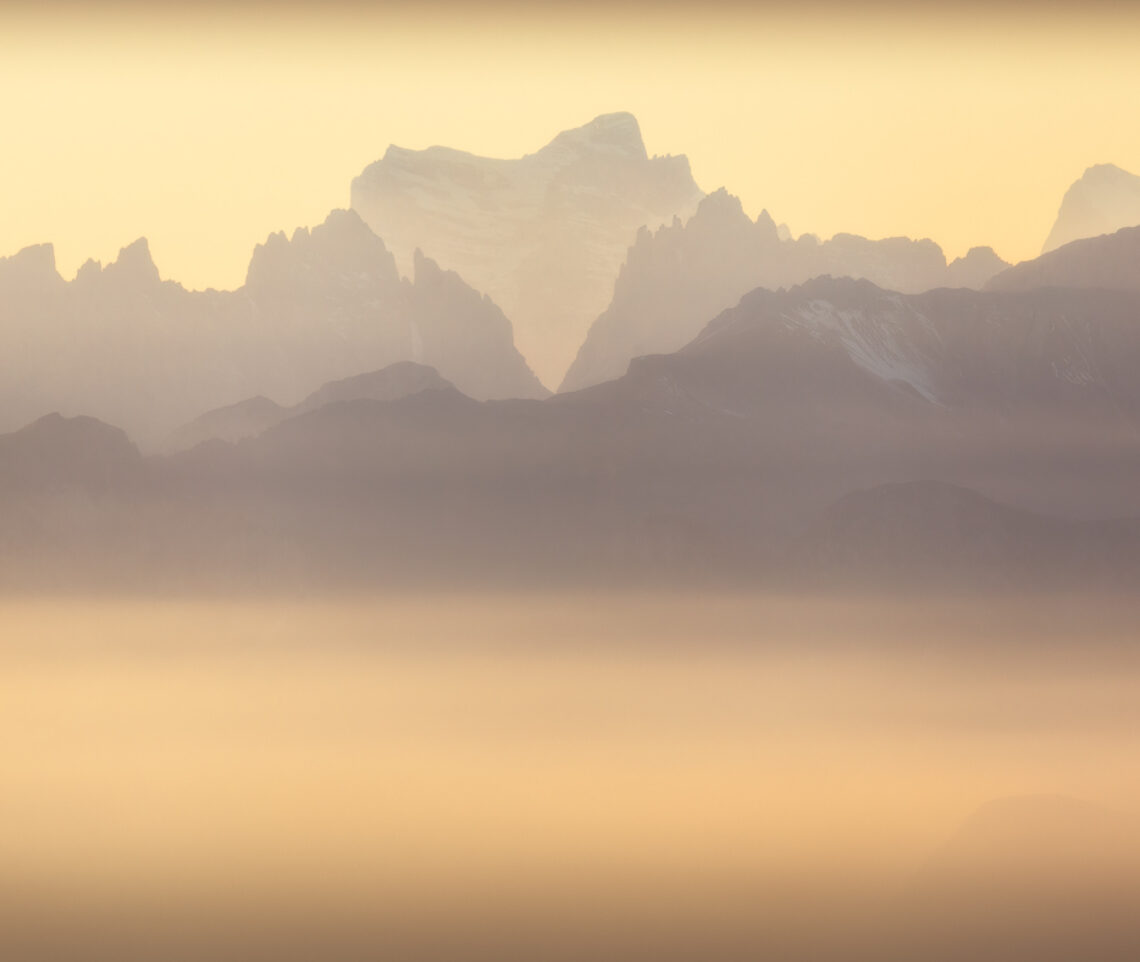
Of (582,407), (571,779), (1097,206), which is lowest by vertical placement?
(571,779)

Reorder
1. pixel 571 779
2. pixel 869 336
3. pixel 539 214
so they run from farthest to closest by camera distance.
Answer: pixel 539 214
pixel 869 336
pixel 571 779

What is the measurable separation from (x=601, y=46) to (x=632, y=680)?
107 inches

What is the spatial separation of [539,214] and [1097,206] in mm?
2410

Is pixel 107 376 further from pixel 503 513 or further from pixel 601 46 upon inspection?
pixel 601 46

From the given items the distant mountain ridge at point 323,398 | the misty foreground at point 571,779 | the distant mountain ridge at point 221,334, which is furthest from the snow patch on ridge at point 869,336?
the distant mountain ridge at point 323,398

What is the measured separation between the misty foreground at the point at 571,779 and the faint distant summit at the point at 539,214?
1.28m

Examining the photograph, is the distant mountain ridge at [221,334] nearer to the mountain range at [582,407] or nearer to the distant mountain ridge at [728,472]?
the mountain range at [582,407]

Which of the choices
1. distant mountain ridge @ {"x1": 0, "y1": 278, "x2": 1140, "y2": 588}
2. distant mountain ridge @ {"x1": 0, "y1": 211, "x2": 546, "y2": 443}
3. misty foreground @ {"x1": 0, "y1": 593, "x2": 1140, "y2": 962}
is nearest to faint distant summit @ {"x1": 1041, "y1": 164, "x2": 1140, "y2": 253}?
distant mountain ridge @ {"x1": 0, "y1": 278, "x2": 1140, "y2": 588}

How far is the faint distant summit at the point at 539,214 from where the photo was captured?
5.63 metres

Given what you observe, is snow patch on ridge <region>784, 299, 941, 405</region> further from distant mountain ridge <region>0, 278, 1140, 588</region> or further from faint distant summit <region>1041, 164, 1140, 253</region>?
faint distant summit <region>1041, 164, 1140, 253</region>

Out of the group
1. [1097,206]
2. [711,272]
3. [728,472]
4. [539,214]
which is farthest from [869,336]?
[539,214]

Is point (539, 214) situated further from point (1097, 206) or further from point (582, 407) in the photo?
point (1097, 206)

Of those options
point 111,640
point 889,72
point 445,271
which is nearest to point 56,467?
point 111,640

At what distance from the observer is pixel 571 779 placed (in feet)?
18.0
